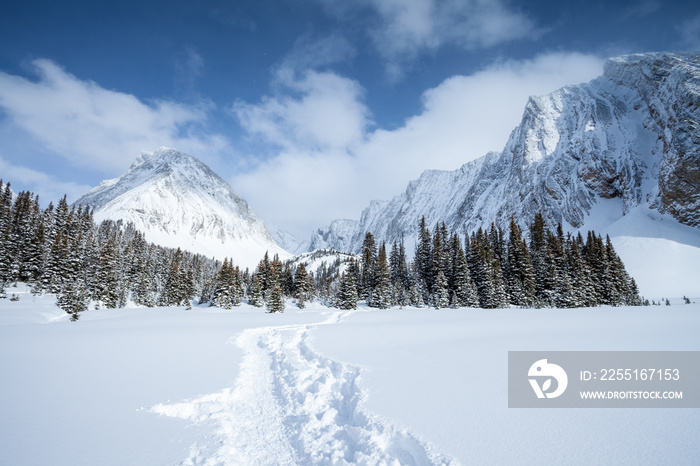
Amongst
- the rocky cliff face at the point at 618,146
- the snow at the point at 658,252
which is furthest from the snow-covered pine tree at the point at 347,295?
the rocky cliff face at the point at 618,146

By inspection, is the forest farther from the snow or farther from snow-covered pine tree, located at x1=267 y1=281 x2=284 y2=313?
the snow

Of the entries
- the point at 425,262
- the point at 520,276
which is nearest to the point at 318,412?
the point at 520,276

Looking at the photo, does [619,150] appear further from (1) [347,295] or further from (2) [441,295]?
(1) [347,295]

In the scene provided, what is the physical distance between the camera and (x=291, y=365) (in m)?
11.5

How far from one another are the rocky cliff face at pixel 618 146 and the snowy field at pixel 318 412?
105164 millimetres

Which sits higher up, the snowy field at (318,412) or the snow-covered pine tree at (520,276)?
the snow-covered pine tree at (520,276)

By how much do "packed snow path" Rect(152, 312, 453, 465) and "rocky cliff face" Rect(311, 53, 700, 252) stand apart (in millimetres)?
107480

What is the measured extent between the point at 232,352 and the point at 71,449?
30.5 ft

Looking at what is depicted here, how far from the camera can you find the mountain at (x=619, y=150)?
82.3 metres

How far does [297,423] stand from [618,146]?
15398cm

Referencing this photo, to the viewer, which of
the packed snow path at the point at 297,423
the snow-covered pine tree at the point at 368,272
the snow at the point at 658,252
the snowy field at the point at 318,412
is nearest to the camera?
the snowy field at the point at 318,412

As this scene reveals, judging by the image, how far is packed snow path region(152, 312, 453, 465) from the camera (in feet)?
17.0

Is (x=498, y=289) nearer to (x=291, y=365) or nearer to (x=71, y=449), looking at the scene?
(x=291, y=365)

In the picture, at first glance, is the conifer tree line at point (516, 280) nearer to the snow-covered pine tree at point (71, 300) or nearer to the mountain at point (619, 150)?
the mountain at point (619, 150)
